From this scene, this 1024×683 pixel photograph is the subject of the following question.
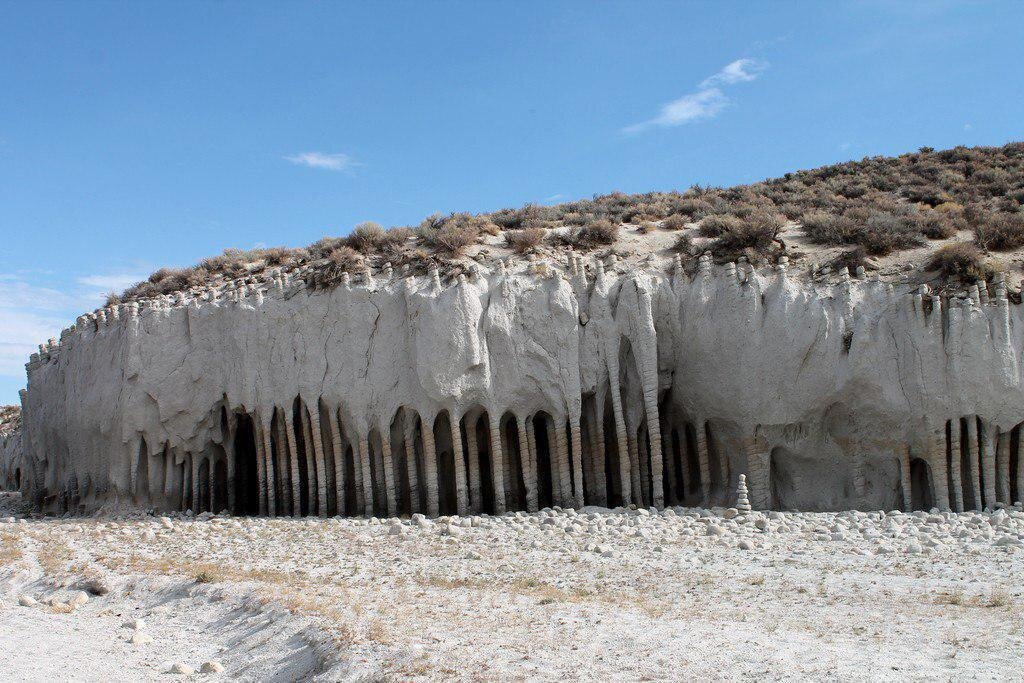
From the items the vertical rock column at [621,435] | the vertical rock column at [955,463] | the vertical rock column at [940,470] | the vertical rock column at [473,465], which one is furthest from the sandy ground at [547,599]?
the vertical rock column at [473,465]

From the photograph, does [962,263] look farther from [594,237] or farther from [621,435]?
[594,237]

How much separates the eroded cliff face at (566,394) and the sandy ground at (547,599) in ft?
7.75

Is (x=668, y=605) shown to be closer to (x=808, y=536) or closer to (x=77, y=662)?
(x=808, y=536)

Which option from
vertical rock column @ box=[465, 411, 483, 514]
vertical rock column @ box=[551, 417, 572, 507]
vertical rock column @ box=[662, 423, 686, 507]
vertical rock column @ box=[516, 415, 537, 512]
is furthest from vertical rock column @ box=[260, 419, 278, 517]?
vertical rock column @ box=[662, 423, 686, 507]

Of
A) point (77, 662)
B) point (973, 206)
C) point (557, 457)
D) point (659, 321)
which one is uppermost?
point (973, 206)

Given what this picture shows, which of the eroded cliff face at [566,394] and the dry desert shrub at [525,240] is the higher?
the dry desert shrub at [525,240]

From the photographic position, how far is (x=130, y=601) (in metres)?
12.9

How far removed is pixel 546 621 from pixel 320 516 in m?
11.8

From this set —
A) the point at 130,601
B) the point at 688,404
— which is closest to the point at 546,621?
the point at 130,601

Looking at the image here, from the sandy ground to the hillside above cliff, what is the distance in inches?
267

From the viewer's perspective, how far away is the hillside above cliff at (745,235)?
20219 millimetres

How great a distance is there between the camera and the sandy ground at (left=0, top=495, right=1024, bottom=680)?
8.30 m

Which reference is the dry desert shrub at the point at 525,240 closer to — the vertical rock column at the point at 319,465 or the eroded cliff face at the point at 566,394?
the eroded cliff face at the point at 566,394

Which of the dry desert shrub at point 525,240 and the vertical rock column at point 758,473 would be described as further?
the dry desert shrub at point 525,240
